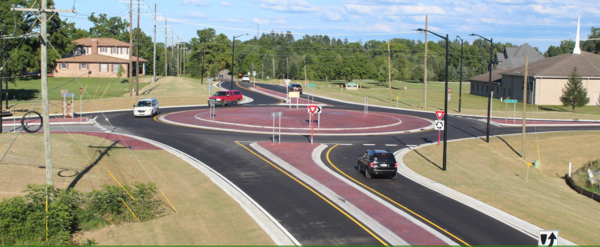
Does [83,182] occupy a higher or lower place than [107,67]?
lower

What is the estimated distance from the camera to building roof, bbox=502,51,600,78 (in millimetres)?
70000

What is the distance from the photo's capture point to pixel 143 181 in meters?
21.2

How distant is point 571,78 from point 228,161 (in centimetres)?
5919

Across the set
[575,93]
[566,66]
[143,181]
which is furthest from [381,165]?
[566,66]

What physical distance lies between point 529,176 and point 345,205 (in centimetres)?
1974

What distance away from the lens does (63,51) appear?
72.2 metres

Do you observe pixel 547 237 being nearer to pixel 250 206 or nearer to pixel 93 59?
pixel 250 206

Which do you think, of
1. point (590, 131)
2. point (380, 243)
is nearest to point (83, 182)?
point (380, 243)

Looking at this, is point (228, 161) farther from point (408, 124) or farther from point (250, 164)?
point (408, 124)

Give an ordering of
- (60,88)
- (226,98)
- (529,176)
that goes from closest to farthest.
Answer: (529,176) → (226,98) → (60,88)

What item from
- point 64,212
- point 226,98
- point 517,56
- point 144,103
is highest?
point 517,56

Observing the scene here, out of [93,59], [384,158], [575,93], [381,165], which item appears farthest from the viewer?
[93,59]

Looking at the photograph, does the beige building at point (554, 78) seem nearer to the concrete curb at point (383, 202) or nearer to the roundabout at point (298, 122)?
the roundabout at point (298, 122)

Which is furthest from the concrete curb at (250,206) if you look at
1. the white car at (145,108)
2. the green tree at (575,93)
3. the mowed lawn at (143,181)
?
the green tree at (575,93)
